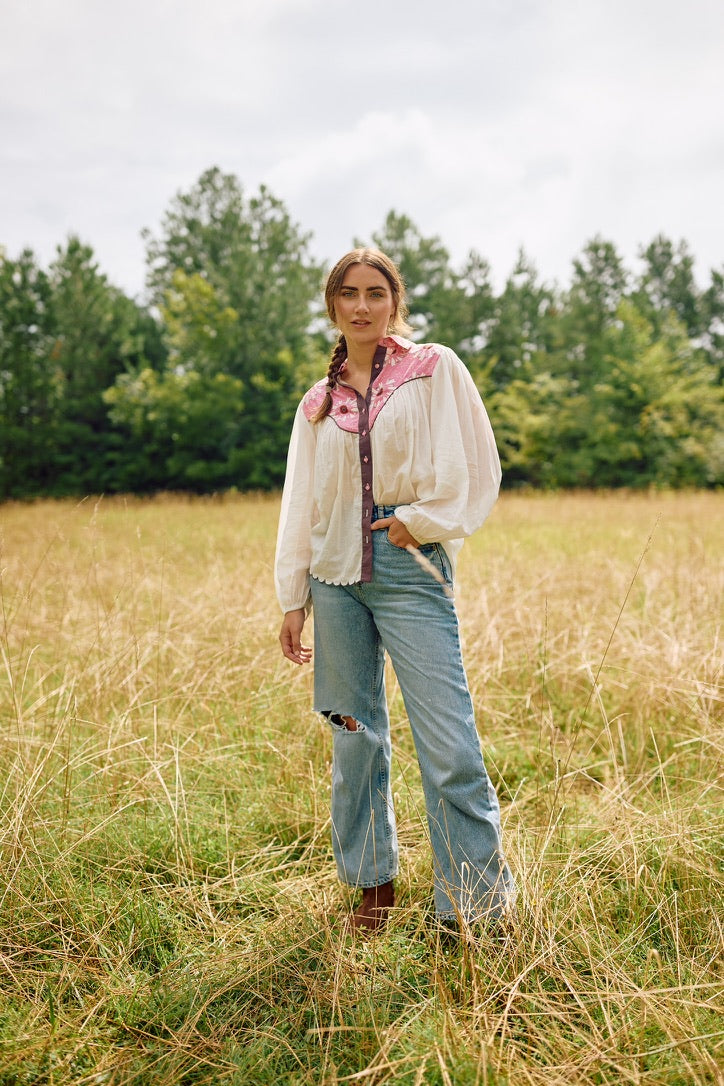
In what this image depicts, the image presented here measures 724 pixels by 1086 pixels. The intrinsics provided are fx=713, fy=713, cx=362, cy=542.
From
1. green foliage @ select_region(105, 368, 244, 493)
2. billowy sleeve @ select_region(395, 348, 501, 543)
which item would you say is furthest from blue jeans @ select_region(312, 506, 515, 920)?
green foliage @ select_region(105, 368, 244, 493)

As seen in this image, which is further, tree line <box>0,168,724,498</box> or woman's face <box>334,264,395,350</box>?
tree line <box>0,168,724,498</box>

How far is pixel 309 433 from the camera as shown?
204 cm

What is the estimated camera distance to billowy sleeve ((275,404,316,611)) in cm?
205

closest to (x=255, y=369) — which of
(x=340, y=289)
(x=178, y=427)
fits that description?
(x=178, y=427)

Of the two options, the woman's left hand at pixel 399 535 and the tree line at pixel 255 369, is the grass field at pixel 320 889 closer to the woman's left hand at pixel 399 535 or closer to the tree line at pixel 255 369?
the woman's left hand at pixel 399 535

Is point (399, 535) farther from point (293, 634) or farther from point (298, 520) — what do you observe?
point (293, 634)

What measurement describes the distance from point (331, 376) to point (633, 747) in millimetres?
2152

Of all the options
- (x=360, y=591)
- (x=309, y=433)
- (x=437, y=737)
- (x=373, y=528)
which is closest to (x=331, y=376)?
(x=309, y=433)

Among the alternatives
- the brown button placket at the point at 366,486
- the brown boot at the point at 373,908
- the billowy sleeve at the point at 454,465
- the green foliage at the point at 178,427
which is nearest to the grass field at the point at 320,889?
the brown boot at the point at 373,908

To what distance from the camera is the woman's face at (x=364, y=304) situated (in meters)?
1.93

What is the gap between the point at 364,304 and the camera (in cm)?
193

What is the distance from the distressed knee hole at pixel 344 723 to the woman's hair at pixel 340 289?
840 mm

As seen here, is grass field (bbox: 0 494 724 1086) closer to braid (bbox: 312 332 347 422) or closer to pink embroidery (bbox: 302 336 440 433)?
pink embroidery (bbox: 302 336 440 433)

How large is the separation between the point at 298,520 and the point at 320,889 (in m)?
1.18
